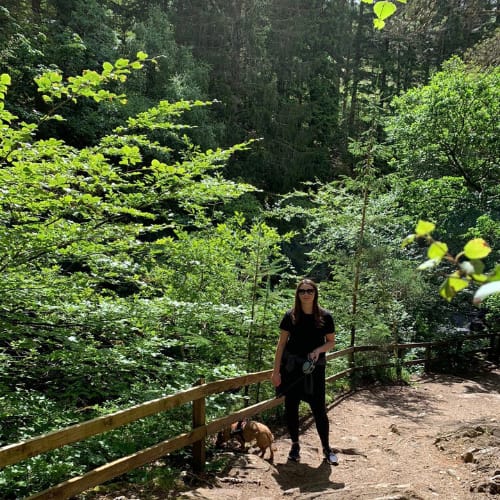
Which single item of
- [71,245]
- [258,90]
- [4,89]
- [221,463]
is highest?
[258,90]

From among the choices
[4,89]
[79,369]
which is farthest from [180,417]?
[4,89]

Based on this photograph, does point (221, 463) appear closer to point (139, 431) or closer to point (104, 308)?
point (139, 431)

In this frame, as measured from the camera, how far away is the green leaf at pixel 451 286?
81 centimetres

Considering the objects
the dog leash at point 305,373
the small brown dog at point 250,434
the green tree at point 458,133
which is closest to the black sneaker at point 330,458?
the small brown dog at point 250,434

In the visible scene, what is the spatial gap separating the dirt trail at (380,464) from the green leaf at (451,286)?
275 centimetres

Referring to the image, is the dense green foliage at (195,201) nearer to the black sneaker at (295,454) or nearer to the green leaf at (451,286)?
the green leaf at (451,286)

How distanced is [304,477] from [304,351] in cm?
113

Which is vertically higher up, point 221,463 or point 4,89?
point 4,89

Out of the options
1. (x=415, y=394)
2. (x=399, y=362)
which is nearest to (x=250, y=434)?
(x=415, y=394)

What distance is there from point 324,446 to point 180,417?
174cm

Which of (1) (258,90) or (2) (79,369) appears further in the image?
(1) (258,90)

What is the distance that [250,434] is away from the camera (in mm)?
4531

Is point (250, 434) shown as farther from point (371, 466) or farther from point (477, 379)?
point (477, 379)

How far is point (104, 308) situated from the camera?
438 cm
